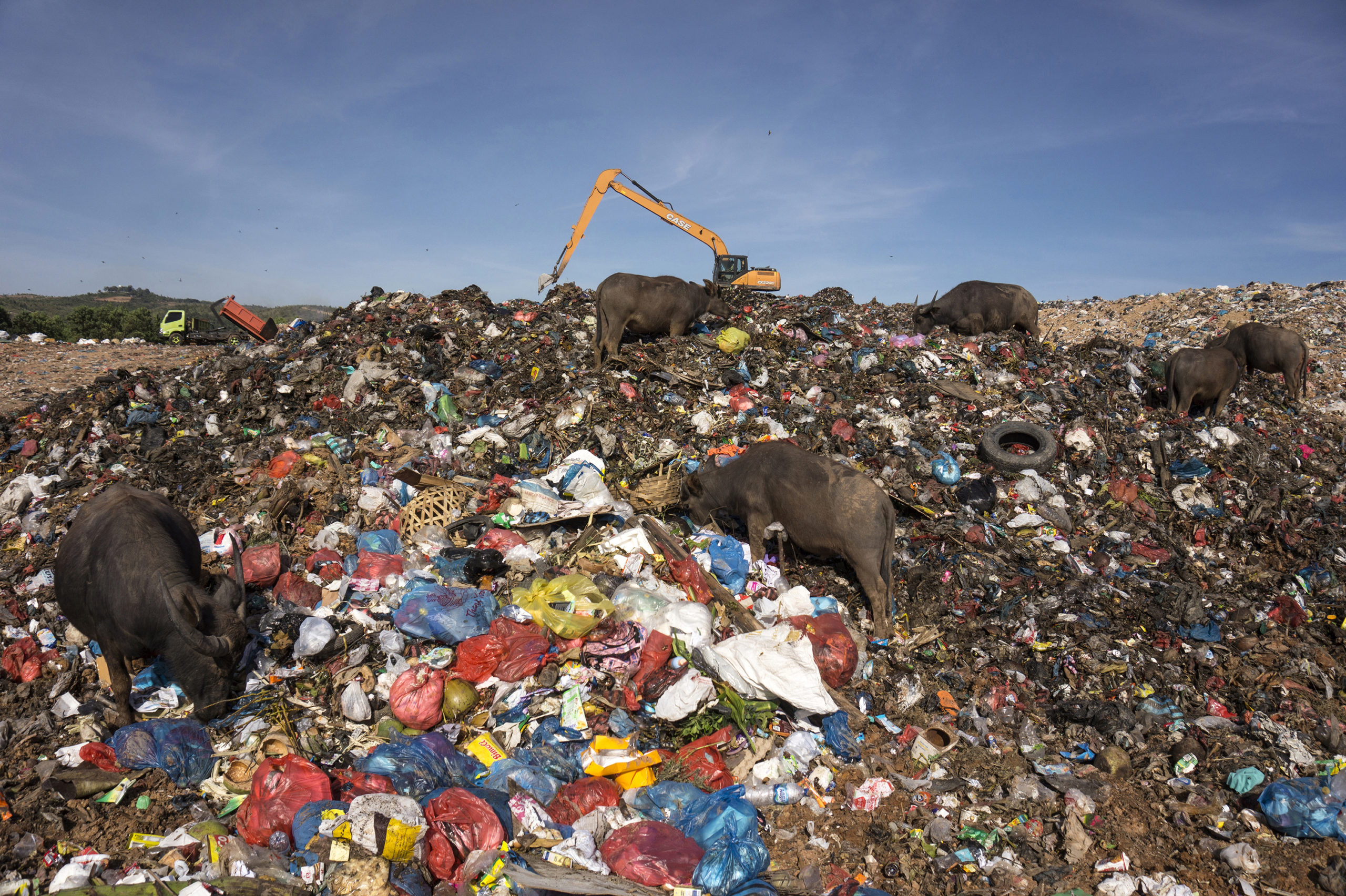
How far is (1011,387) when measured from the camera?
9961mm

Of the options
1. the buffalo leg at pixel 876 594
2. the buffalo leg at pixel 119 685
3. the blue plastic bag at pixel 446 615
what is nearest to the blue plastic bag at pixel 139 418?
the buffalo leg at pixel 119 685

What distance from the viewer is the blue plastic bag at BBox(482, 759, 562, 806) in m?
3.83

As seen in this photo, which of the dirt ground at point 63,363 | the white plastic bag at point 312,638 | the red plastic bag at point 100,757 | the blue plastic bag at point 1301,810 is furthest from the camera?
the dirt ground at point 63,363

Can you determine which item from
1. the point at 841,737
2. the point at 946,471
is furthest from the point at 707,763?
the point at 946,471

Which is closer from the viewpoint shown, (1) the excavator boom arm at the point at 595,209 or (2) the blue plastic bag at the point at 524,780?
(2) the blue plastic bag at the point at 524,780

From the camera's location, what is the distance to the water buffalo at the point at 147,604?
4344mm

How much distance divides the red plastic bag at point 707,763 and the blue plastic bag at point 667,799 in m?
0.10

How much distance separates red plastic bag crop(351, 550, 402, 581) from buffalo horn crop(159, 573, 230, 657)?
154cm

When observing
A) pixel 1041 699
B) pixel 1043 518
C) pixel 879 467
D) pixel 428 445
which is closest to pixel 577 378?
pixel 428 445

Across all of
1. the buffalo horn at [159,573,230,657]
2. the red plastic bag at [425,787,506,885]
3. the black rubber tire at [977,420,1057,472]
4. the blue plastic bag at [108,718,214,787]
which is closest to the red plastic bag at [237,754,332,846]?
the blue plastic bag at [108,718,214,787]

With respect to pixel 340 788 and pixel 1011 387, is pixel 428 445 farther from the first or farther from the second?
pixel 1011 387

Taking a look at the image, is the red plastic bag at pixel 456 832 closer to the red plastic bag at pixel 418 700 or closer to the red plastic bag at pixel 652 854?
the red plastic bag at pixel 652 854

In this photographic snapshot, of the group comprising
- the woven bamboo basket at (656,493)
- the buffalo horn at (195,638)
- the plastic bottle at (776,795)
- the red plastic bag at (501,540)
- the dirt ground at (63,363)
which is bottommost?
the plastic bottle at (776,795)

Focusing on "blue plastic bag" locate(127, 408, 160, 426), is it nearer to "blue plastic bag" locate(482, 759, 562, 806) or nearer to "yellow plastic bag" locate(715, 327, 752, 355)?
"yellow plastic bag" locate(715, 327, 752, 355)
